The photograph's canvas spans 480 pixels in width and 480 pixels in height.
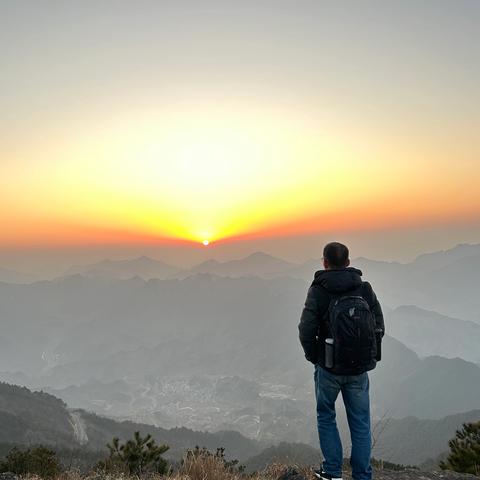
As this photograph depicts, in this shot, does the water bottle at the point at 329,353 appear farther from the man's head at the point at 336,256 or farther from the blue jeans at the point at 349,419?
the man's head at the point at 336,256

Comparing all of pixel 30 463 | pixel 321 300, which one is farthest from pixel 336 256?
pixel 30 463

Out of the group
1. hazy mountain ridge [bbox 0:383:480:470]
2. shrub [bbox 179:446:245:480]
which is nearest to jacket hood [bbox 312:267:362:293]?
shrub [bbox 179:446:245:480]

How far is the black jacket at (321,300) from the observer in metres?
5.60

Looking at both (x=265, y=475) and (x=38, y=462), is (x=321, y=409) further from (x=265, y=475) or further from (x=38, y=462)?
(x=38, y=462)

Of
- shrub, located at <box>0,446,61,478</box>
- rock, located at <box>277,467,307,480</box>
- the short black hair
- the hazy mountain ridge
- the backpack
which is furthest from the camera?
the hazy mountain ridge

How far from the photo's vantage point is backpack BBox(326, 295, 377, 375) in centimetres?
542

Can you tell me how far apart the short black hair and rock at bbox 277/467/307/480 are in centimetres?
328

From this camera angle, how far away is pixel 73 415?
535 feet

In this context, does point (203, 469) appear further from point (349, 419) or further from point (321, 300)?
point (321, 300)

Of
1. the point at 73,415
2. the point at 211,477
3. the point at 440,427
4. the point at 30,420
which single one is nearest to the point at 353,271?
the point at 211,477

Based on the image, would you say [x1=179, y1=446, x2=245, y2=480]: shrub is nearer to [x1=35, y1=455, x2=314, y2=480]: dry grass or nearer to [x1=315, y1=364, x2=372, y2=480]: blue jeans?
[x1=35, y1=455, x2=314, y2=480]: dry grass

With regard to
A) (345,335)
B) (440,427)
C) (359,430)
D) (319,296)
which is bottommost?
(440,427)

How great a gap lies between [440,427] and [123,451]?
744 ft

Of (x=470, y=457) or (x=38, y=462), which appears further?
(x=470, y=457)
